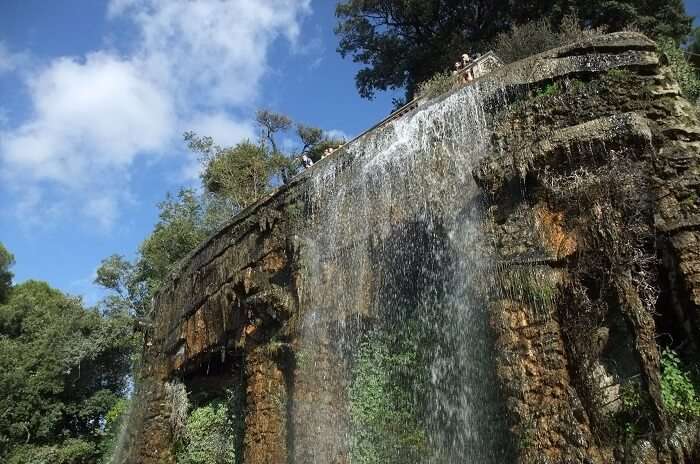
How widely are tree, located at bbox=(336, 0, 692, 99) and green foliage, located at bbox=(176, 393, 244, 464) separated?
12.3m

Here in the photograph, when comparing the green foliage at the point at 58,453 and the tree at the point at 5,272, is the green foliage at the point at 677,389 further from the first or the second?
the tree at the point at 5,272

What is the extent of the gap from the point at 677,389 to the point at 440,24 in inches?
680

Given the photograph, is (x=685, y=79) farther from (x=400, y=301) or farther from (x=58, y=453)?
(x=58, y=453)

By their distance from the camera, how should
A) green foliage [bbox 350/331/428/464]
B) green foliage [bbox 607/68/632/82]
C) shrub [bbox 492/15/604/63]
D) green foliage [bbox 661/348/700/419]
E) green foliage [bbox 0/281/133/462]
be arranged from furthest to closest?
1. green foliage [bbox 0/281/133/462]
2. shrub [bbox 492/15/604/63]
3. green foliage [bbox 350/331/428/464]
4. green foliage [bbox 607/68/632/82]
5. green foliage [bbox 661/348/700/419]

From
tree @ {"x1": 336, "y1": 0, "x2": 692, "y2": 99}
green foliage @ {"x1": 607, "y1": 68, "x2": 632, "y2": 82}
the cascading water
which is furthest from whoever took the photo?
tree @ {"x1": 336, "y1": 0, "x2": 692, "y2": 99}

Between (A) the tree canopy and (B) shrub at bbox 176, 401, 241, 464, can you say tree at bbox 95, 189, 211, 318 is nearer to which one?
(A) the tree canopy

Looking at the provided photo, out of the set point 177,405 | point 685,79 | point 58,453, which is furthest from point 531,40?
point 58,453

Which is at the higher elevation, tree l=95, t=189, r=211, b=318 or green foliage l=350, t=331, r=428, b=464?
tree l=95, t=189, r=211, b=318

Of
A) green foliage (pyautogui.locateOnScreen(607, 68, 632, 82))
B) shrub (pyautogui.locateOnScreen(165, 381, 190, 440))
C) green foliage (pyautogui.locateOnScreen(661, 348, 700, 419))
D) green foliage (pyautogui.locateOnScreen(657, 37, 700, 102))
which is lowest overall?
green foliage (pyautogui.locateOnScreen(661, 348, 700, 419))

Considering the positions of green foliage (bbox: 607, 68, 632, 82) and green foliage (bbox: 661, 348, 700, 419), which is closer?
green foliage (bbox: 661, 348, 700, 419)

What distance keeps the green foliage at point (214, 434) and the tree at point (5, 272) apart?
21.1m

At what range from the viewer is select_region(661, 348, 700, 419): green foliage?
557cm

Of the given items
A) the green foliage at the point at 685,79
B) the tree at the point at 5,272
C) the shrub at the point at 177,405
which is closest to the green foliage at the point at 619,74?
the green foliage at the point at 685,79

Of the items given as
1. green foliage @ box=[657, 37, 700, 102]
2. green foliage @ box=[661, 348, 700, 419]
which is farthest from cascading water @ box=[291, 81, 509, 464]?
green foliage @ box=[657, 37, 700, 102]
